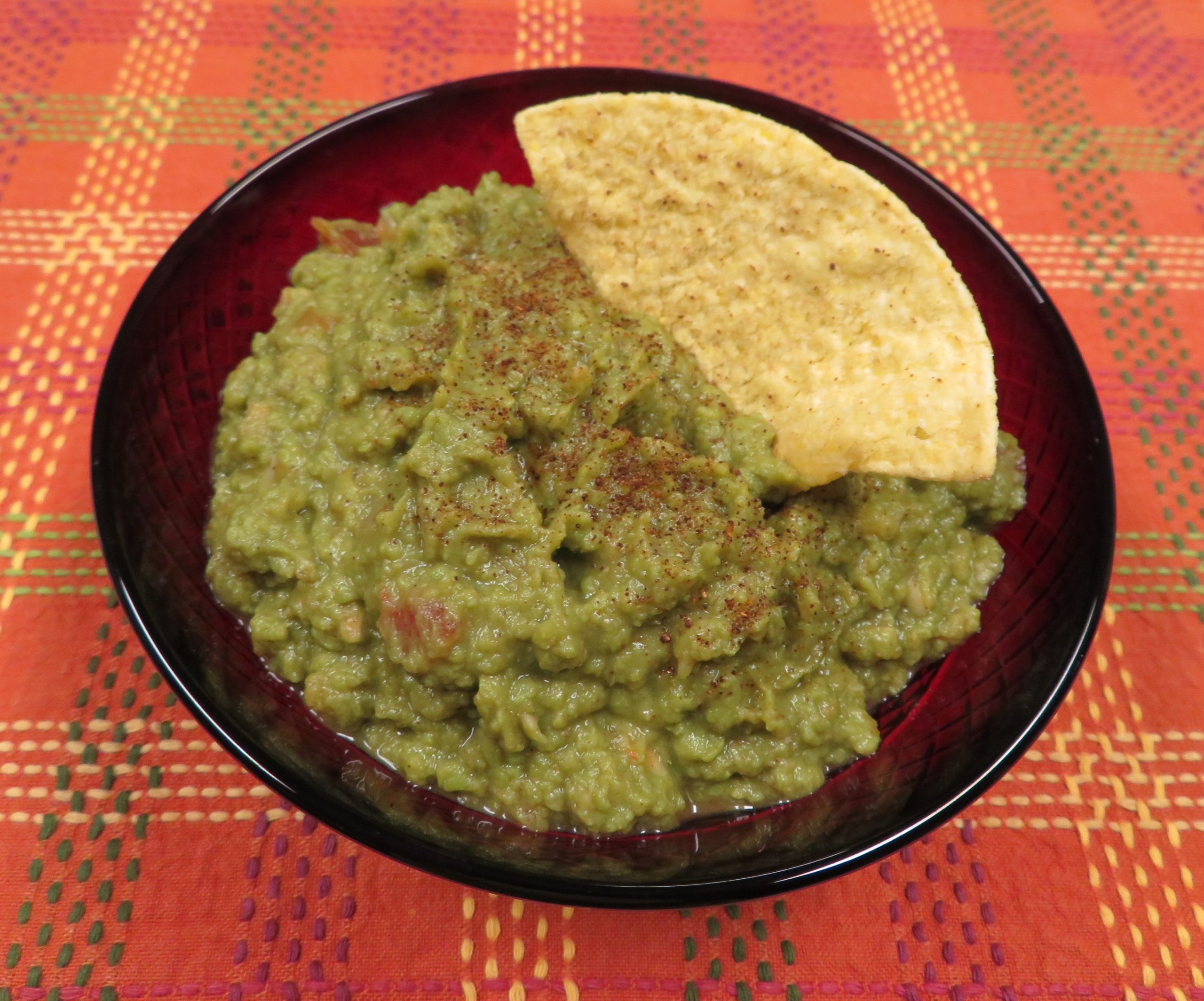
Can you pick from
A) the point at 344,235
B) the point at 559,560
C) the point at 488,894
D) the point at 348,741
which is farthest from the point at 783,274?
the point at 488,894

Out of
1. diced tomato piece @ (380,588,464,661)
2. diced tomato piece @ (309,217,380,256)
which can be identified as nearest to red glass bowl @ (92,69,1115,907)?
diced tomato piece @ (309,217,380,256)

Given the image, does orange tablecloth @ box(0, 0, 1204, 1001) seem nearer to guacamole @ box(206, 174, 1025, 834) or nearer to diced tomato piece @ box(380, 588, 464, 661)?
guacamole @ box(206, 174, 1025, 834)

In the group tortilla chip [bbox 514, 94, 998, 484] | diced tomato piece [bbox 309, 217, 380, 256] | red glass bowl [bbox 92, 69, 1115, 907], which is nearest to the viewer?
red glass bowl [bbox 92, 69, 1115, 907]

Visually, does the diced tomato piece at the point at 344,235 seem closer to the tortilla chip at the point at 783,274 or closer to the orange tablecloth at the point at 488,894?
the tortilla chip at the point at 783,274

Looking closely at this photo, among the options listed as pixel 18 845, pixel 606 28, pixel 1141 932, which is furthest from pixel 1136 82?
pixel 18 845

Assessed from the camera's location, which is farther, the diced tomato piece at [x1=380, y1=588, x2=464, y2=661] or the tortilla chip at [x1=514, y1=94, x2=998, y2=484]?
the tortilla chip at [x1=514, y1=94, x2=998, y2=484]

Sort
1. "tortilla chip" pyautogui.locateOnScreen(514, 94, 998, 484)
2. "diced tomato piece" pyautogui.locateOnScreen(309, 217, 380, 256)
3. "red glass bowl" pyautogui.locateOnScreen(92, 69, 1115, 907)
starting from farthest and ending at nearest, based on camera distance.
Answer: "diced tomato piece" pyautogui.locateOnScreen(309, 217, 380, 256) < "tortilla chip" pyautogui.locateOnScreen(514, 94, 998, 484) < "red glass bowl" pyautogui.locateOnScreen(92, 69, 1115, 907)
